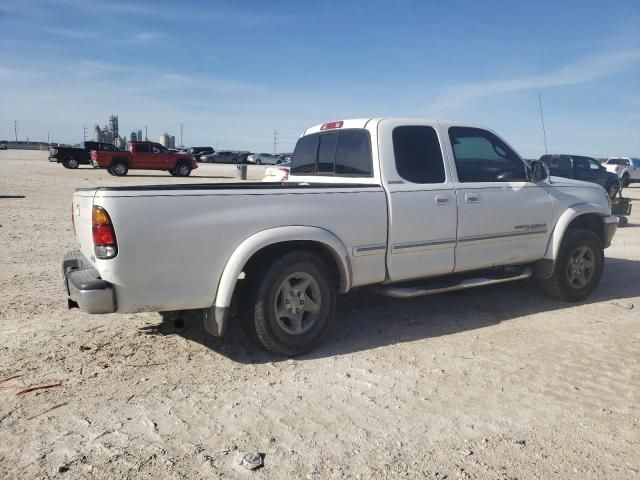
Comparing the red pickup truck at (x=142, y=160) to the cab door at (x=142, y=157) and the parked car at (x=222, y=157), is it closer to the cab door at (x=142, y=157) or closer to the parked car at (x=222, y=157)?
the cab door at (x=142, y=157)

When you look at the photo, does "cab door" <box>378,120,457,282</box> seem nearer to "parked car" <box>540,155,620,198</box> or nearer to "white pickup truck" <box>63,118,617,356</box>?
"white pickup truck" <box>63,118,617,356</box>

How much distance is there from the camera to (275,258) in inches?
163

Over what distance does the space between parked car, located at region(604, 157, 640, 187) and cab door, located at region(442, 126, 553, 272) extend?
28.1 meters

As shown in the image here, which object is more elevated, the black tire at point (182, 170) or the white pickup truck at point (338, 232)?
the black tire at point (182, 170)

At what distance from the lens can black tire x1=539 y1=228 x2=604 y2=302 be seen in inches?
232

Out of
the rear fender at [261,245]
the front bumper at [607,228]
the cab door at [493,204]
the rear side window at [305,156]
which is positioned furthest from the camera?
the front bumper at [607,228]

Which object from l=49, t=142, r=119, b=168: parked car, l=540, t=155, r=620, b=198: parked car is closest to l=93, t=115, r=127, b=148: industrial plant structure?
l=49, t=142, r=119, b=168: parked car

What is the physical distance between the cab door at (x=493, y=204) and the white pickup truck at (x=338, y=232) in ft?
0.05

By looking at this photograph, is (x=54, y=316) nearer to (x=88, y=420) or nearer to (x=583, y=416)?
(x=88, y=420)

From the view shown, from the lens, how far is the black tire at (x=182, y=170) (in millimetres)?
29914

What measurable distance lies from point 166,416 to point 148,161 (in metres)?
27.4

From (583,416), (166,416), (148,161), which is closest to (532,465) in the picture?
(583,416)

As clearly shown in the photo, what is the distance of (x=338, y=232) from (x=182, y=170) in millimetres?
27241

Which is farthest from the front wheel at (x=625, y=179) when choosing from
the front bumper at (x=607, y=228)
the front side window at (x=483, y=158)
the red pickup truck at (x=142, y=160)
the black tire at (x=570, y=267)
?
the front side window at (x=483, y=158)
